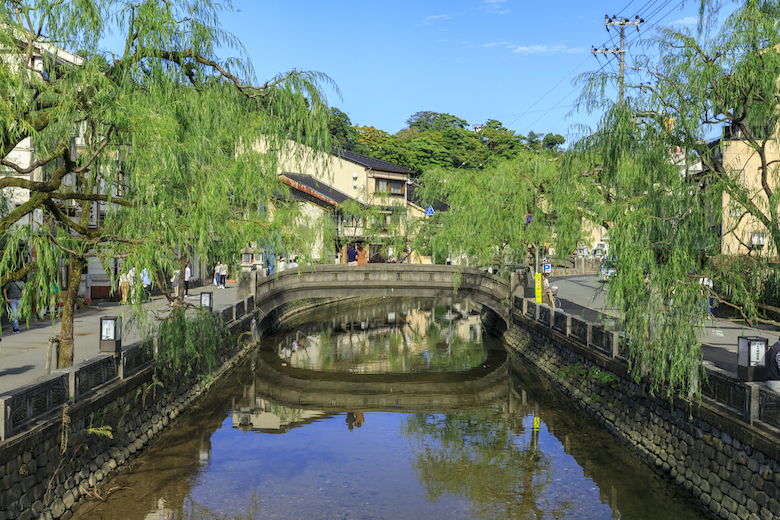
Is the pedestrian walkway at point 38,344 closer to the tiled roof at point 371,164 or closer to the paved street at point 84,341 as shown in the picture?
the paved street at point 84,341

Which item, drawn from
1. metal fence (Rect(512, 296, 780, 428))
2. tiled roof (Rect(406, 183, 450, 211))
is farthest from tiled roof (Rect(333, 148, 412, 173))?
metal fence (Rect(512, 296, 780, 428))

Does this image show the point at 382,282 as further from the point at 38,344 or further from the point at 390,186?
the point at 390,186

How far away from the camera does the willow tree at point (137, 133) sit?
9.70 m

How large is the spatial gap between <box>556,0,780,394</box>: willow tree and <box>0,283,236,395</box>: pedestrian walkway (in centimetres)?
1024

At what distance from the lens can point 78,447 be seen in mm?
11727

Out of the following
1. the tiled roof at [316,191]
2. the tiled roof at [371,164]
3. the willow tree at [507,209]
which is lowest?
the willow tree at [507,209]

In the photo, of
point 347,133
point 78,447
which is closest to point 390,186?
point 347,133

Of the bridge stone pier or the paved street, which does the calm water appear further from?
the bridge stone pier

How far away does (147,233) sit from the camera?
11055mm

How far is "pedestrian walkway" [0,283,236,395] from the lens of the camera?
45.5 feet

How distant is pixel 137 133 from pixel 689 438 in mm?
11947

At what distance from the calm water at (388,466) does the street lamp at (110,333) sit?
266 cm

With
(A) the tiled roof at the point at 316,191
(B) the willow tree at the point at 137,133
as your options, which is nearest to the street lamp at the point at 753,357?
(B) the willow tree at the point at 137,133

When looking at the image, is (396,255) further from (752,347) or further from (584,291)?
(752,347)
